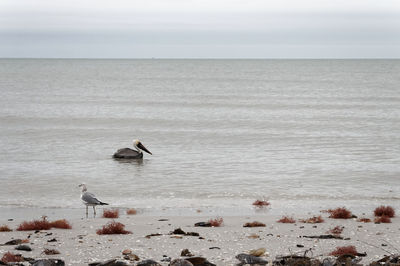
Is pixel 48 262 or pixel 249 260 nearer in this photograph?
pixel 48 262

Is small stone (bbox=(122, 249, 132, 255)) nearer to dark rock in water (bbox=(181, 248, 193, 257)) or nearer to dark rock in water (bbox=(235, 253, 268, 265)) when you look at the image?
dark rock in water (bbox=(181, 248, 193, 257))

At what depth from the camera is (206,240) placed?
41.2 feet

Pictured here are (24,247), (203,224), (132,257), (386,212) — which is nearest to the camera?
(132,257)

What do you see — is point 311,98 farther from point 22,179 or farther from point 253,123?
point 22,179

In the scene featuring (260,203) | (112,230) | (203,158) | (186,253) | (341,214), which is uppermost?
(203,158)

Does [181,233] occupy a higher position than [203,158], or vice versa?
[203,158]

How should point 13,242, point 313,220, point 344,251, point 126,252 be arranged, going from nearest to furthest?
point 344,251
point 126,252
point 13,242
point 313,220

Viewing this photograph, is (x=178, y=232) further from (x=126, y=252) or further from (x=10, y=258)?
(x=10, y=258)

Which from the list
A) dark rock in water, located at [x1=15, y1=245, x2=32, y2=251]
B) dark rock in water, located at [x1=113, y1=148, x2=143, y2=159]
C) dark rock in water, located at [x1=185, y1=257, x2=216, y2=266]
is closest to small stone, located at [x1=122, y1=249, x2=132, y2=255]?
dark rock in water, located at [x1=185, y1=257, x2=216, y2=266]

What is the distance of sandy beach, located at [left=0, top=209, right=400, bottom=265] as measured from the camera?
1109cm

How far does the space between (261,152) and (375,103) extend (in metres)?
39.6

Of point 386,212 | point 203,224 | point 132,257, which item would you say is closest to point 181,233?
point 203,224

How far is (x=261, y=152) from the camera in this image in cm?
3012

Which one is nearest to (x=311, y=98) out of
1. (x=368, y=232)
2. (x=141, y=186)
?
(x=141, y=186)
